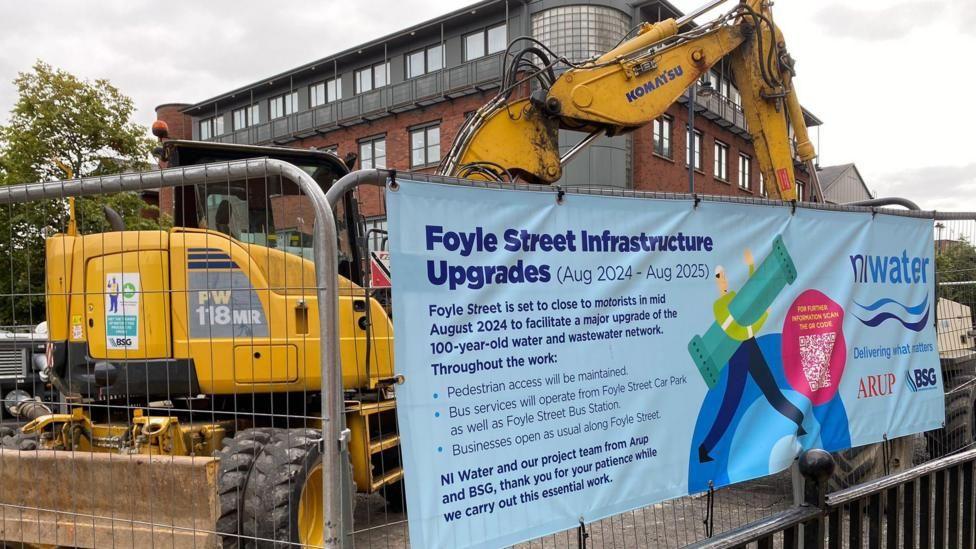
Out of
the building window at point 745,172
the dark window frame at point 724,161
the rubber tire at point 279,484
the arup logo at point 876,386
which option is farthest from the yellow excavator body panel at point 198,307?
the building window at point 745,172

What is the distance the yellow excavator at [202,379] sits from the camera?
10.5ft

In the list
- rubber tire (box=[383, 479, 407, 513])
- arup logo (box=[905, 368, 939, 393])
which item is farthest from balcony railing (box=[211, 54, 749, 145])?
arup logo (box=[905, 368, 939, 393])

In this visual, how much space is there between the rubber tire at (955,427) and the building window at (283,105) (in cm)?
3046

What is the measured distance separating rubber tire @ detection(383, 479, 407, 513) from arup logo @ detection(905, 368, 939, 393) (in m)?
3.45

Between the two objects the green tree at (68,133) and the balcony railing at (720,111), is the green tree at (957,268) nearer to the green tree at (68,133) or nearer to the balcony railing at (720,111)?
the green tree at (68,133)

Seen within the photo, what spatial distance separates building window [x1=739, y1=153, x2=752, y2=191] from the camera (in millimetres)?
32191

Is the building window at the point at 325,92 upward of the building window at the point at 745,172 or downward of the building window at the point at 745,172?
upward

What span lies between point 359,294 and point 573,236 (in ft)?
6.41

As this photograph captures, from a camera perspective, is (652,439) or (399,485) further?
(399,485)

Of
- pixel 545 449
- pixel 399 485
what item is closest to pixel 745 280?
pixel 545 449

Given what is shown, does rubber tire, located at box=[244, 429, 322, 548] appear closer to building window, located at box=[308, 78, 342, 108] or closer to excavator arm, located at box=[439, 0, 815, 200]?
excavator arm, located at box=[439, 0, 815, 200]

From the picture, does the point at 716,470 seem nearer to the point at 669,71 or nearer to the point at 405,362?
the point at 405,362

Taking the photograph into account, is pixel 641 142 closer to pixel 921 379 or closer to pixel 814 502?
pixel 921 379

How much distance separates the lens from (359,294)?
14.9ft
